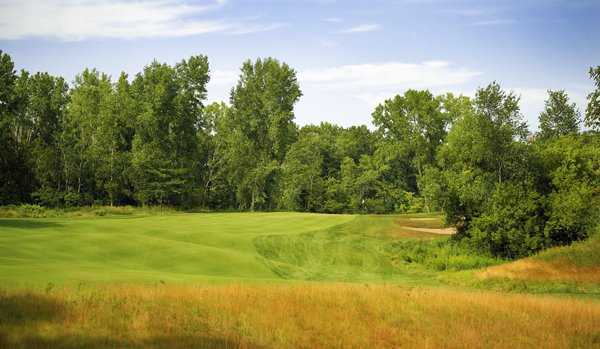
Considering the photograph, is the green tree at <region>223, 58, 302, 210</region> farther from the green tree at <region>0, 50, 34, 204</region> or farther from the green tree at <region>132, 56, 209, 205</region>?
the green tree at <region>0, 50, 34, 204</region>

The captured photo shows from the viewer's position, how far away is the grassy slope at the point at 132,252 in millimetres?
19297

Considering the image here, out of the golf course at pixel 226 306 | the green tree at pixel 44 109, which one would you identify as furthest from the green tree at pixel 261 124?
the golf course at pixel 226 306

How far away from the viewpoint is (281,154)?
90188 mm

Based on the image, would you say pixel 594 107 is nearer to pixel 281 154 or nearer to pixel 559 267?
pixel 559 267

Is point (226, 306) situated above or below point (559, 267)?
above

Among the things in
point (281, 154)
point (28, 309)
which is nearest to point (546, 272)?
point (28, 309)

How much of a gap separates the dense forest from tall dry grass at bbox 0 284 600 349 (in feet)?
77.2

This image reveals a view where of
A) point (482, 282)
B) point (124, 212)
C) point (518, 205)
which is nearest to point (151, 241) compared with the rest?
point (482, 282)

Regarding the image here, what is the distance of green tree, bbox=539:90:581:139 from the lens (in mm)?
93312

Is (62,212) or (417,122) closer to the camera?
(62,212)

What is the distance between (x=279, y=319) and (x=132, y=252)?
14.7m

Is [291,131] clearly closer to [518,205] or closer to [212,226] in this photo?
[212,226]

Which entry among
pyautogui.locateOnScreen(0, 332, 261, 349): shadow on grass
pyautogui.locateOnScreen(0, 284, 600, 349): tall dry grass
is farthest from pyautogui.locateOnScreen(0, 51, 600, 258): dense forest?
pyautogui.locateOnScreen(0, 332, 261, 349): shadow on grass

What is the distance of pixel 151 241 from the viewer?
30203 millimetres
